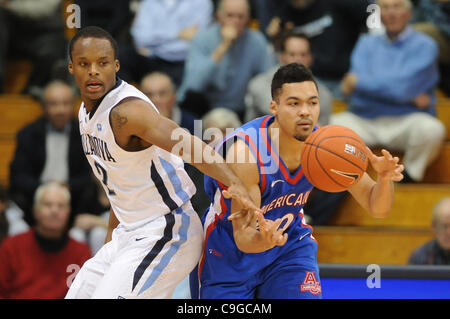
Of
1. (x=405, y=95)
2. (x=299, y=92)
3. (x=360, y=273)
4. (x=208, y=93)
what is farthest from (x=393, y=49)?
(x=299, y=92)

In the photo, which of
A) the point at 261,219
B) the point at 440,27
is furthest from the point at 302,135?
the point at 440,27

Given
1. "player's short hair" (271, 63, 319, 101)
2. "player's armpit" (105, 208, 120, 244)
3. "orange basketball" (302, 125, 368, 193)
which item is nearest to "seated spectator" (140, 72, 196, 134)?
"player's armpit" (105, 208, 120, 244)

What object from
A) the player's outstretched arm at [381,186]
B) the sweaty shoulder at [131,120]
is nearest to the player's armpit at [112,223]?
the sweaty shoulder at [131,120]

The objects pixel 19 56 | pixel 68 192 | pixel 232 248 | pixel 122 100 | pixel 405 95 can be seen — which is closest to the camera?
pixel 122 100

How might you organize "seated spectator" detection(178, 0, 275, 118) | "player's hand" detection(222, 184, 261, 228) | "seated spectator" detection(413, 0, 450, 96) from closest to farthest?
"player's hand" detection(222, 184, 261, 228) < "seated spectator" detection(178, 0, 275, 118) < "seated spectator" detection(413, 0, 450, 96)

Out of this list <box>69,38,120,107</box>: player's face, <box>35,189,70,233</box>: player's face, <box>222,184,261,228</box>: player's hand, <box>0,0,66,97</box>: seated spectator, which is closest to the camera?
<box>222,184,261,228</box>: player's hand

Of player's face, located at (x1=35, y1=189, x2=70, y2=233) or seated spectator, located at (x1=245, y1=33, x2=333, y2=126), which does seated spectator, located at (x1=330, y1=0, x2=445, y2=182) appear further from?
player's face, located at (x1=35, y1=189, x2=70, y2=233)

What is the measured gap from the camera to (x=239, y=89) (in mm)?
7555

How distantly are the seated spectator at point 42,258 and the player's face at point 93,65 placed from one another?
2311 mm

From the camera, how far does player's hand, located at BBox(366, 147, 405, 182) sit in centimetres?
426

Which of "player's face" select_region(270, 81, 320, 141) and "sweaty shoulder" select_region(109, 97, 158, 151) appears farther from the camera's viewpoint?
"player's face" select_region(270, 81, 320, 141)

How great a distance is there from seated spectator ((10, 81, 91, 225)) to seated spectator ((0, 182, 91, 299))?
74 centimetres

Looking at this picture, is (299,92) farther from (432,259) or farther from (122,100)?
(432,259)

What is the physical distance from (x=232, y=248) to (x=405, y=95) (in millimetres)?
3441
